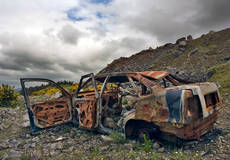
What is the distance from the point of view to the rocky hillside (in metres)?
13.1

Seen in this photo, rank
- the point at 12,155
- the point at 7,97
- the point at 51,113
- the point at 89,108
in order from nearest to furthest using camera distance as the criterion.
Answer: the point at 12,155
the point at 89,108
the point at 51,113
the point at 7,97

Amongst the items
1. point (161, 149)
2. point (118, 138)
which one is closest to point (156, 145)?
point (161, 149)

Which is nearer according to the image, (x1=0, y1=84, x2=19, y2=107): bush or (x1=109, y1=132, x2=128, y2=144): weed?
(x1=109, y1=132, x2=128, y2=144): weed

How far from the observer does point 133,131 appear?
360 centimetres

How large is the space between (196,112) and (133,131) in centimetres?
147

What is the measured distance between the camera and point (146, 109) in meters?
2.86

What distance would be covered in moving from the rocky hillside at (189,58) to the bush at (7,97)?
11.9 m

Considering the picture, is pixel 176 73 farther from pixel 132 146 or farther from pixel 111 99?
pixel 132 146

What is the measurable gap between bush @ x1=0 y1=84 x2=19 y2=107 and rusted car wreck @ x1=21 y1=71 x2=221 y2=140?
24.5ft

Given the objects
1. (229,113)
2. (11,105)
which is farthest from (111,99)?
(11,105)

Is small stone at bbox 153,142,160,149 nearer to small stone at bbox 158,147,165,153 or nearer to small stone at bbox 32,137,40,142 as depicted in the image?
small stone at bbox 158,147,165,153

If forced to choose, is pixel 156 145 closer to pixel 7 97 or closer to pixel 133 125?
pixel 133 125

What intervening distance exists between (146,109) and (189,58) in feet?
55.4

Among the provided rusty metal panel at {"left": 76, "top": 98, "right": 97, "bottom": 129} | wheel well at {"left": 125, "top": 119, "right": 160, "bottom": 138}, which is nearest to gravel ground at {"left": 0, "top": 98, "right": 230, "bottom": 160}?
wheel well at {"left": 125, "top": 119, "right": 160, "bottom": 138}
